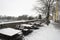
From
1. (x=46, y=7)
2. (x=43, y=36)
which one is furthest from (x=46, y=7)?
(x=43, y=36)

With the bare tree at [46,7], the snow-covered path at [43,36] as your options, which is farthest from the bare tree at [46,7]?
the snow-covered path at [43,36]

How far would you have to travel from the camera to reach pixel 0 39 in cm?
373

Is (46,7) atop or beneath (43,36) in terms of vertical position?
atop

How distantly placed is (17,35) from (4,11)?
13.2ft

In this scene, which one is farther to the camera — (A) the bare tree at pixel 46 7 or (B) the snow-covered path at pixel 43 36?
(A) the bare tree at pixel 46 7

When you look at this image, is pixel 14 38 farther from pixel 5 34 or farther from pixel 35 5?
pixel 35 5

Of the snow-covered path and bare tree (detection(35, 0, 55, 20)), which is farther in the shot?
bare tree (detection(35, 0, 55, 20))

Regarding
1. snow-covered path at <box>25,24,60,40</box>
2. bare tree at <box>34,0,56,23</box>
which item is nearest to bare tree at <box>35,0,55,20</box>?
bare tree at <box>34,0,56,23</box>

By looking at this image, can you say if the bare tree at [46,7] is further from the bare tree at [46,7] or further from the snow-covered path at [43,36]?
the snow-covered path at [43,36]

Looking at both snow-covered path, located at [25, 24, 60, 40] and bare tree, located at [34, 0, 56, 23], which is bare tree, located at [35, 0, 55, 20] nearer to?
bare tree, located at [34, 0, 56, 23]

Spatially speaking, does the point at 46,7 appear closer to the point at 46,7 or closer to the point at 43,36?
the point at 46,7

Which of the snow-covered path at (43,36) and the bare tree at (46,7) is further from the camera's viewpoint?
the bare tree at (46,7)

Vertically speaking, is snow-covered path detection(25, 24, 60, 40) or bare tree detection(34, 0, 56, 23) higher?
bare tree detection(34, 0, 56, 23)

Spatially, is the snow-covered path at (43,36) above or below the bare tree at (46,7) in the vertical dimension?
below
